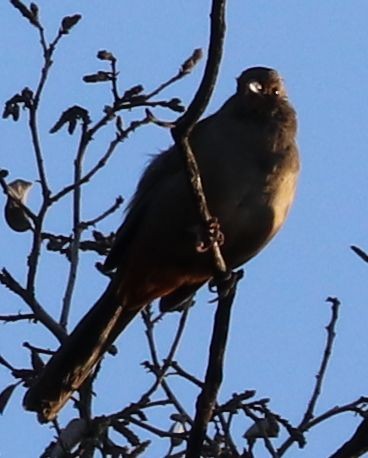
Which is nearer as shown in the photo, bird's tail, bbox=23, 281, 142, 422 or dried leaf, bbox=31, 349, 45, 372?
dried leaf, bbox=31, 349, 45, 372

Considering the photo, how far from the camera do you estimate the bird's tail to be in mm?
4977

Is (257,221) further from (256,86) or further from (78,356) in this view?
(78,356)

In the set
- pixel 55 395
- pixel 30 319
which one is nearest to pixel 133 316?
pixel 55 395

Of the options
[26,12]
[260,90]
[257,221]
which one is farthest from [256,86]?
[26,12]

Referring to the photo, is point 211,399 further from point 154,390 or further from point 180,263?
point 180,263

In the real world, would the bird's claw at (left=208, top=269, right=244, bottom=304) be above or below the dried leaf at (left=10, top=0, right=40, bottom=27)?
below

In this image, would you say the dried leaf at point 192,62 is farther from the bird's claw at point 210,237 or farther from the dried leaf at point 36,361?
the dried leaf at point 36,361

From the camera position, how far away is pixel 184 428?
4391 mm

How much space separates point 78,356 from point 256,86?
57.6 inches

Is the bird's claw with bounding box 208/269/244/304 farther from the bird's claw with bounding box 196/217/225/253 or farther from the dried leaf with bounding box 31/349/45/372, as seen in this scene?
the dried leaf with bounding box 31/349/45/372

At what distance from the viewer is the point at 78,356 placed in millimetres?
5230

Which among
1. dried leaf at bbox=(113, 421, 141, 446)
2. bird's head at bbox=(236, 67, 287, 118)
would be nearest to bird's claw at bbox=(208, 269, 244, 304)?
dried leaf at bbox=(113, 421, 141, 446)

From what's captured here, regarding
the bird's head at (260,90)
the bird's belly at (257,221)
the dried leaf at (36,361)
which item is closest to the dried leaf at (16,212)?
the dried leaf at (36,361)

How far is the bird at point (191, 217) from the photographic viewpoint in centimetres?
504
